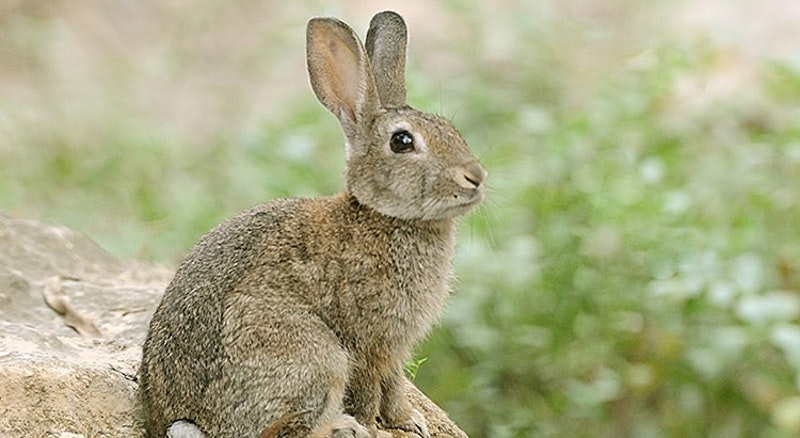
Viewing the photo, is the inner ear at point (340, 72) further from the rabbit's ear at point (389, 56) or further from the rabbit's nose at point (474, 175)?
the rabbit's nose at point (474, 175)

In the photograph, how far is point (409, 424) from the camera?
14.2 feet

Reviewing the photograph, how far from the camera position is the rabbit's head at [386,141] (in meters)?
4.32

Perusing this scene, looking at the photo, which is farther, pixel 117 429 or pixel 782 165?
pixel 782 165

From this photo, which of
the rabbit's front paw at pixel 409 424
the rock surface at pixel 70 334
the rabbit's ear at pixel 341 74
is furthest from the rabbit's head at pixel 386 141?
the rock surface at pixel 70 334

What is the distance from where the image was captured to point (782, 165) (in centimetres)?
693

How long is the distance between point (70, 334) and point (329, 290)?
3.65 ft

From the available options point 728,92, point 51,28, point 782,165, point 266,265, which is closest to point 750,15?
point 728,92

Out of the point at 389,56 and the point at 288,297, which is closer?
the point at 288,297

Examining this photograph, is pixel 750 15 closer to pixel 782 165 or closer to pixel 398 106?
pixel 782 165

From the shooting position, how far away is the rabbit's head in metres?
4.32

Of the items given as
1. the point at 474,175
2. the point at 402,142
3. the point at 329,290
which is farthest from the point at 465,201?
the point at 329,290

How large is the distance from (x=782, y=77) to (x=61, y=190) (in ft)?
13.3

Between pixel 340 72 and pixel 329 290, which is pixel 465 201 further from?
pixel 340 72

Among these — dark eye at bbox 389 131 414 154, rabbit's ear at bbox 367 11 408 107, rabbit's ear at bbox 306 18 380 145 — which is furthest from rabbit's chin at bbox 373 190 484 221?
rabbit's ear at bbox 367 11 408 107
